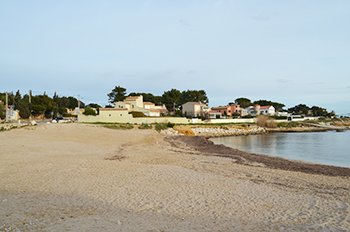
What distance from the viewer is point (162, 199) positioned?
9.09 meters

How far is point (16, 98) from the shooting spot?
8138 centimetres

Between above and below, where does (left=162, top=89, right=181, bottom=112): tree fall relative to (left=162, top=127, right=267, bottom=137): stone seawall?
above

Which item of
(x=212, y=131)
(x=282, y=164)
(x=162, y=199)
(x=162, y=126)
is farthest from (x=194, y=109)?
(x=162, y=199)

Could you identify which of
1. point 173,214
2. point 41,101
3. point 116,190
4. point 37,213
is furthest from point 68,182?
point 41,101

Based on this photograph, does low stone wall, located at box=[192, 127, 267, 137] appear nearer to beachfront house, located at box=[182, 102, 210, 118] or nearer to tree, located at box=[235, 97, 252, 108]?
beachfront house, located at box=[182, 102, 210, 118]

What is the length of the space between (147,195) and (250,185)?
3827mm

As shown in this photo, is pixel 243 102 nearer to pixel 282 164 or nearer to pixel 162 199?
pixel 282 164

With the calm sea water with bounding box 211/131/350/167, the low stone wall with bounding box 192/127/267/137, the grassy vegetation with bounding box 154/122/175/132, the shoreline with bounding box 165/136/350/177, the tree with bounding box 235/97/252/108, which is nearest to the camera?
the shoreline with bounding box 165/136/350/177

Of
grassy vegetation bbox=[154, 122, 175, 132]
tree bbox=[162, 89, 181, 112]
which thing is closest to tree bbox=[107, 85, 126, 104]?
tree bbox=[162, 89, 181, 112]

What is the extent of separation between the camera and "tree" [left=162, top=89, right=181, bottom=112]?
3867 inches

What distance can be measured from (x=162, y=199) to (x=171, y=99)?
89315 millimetres

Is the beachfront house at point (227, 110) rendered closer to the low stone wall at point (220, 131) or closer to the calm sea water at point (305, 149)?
the low stone wall at point (220, 131)

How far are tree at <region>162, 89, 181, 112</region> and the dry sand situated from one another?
275 ft

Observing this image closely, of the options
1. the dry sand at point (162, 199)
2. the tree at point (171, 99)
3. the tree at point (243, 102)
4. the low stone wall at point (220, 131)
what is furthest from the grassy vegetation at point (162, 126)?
the tree at point (243, 102)
